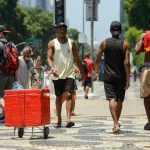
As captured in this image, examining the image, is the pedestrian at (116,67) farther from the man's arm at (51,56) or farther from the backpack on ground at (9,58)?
the backpack on ground at (9,58)

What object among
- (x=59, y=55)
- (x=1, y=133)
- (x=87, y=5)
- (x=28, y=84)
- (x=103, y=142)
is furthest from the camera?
(x=87, y=5)

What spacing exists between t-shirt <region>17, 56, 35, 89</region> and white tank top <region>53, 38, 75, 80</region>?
5.06ft

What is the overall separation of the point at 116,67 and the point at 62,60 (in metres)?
1.09

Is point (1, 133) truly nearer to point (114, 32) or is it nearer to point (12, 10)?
point (114, 32)

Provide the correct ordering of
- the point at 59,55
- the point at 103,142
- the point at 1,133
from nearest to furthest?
the point at 103,142 < the point at 1,133 < the point at 59,55

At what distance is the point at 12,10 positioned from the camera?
280 ft

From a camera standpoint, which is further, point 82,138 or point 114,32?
point 114,32

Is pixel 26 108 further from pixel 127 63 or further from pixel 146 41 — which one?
pixel 146 41

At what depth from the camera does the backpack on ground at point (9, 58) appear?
11.0 metres

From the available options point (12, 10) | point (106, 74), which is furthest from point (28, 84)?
point (12, 10)

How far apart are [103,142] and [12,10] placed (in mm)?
78051

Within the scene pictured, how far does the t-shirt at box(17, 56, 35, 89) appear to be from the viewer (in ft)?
39.4

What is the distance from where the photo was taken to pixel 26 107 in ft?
28.7

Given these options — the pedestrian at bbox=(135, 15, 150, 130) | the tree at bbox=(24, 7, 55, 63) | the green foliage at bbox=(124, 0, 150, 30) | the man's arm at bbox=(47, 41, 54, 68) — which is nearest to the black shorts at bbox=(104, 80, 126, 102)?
the pedestrian at bbox=(135, 15, 150, 130)
